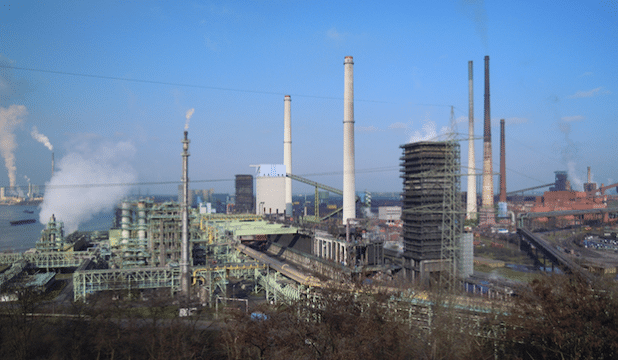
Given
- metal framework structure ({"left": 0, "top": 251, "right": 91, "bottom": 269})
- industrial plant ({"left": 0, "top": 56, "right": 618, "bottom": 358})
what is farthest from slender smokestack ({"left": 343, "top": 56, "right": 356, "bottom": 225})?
metal framework structure ({"left": 0, "top": 251, "right": 91, "bottom": 269})

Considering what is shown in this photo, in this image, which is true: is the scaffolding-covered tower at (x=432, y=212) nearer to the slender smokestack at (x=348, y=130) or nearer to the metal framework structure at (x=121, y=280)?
the slender smokestack at (x=348, y=130)

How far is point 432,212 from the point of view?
33219 mm

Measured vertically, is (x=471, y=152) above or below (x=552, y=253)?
above

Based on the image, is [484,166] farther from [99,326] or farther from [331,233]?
[99,326]

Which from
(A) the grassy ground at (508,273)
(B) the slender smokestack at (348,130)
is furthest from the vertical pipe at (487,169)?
(A) the grassy ground at (508,273)

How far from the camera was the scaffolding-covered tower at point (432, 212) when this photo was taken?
3297 centimetres

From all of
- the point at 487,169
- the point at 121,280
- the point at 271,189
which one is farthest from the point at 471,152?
the point at 121,280

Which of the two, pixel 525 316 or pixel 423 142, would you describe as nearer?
pixel 525 316

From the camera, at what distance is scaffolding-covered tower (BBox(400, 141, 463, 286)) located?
33.0 metres

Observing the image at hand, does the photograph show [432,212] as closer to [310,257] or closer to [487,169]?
[310,257]

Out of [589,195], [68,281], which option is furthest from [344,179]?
[589,195]

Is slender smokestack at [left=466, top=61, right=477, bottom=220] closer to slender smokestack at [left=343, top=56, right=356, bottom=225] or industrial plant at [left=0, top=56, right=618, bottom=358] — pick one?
industrial plant at [left=0, top=56, right=618, bottom=358]

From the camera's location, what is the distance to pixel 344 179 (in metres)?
49.3

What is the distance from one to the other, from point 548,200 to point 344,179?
143 feet
